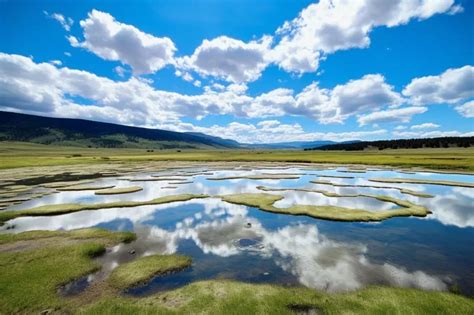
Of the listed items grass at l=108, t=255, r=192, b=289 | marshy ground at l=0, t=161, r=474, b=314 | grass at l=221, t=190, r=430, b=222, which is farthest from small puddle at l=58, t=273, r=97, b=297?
grass at l=221, t=190, r=430, b=222

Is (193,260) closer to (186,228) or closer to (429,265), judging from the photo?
(186,228)

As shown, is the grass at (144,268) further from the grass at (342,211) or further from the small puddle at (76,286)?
the grass at (342,211)

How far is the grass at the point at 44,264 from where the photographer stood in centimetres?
1298

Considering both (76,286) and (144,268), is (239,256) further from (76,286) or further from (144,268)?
(76,286)

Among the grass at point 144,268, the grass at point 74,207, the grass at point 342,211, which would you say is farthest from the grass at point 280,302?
the grass at point 74,207

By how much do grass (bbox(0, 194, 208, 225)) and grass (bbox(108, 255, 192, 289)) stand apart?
19700mm

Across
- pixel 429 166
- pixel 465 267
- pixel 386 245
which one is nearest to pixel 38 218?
pixel 386 245

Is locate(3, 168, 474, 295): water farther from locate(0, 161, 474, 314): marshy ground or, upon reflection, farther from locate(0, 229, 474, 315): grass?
locate(0, 229, 474, 315): grass

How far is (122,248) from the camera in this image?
20.7 meters

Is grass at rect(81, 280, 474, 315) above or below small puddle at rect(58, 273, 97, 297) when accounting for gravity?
above

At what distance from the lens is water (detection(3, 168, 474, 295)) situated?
15898 mm

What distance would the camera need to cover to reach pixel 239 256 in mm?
19203

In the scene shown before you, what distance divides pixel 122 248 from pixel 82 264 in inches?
138

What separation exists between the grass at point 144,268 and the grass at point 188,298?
0.06 metres
